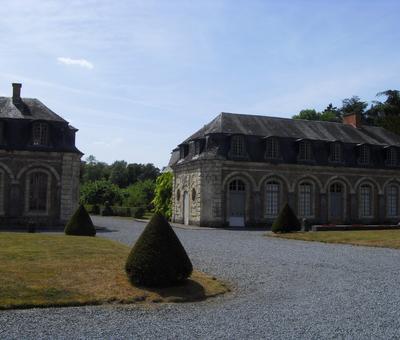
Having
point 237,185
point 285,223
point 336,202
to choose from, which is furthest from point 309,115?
point 285,223

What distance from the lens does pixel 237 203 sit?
1177 inches

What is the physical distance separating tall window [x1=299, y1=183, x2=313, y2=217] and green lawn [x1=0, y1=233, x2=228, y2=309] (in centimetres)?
2007

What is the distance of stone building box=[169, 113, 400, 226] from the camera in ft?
97.0

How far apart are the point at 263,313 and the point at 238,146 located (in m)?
22.4

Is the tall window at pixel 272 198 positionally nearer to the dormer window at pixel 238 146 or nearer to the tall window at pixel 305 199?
the tall window at pixel 305 199

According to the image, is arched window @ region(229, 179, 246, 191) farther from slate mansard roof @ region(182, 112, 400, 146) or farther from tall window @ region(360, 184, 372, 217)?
tall window @ region(360, 184, 372, 217)

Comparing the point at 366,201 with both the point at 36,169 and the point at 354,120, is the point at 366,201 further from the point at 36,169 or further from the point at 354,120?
the point at 36,169

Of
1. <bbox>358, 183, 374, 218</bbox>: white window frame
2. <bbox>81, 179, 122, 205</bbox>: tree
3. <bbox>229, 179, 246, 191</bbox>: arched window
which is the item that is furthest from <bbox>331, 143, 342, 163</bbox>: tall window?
<bbox>81, 179, 122, 205</bbox>: tree

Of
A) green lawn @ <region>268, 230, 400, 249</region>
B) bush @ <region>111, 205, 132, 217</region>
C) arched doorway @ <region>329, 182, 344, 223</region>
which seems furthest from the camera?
bush @ <region>111, 205, 132, 217</region>

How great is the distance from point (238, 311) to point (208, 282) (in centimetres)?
216

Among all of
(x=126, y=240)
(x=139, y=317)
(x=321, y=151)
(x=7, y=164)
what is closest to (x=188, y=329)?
(x=139, y=317)

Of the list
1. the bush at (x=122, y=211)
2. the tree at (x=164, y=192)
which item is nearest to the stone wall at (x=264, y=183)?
the tree at (x=164, y=192)

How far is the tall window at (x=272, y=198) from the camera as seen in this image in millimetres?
30594

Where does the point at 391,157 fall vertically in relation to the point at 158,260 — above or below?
above
